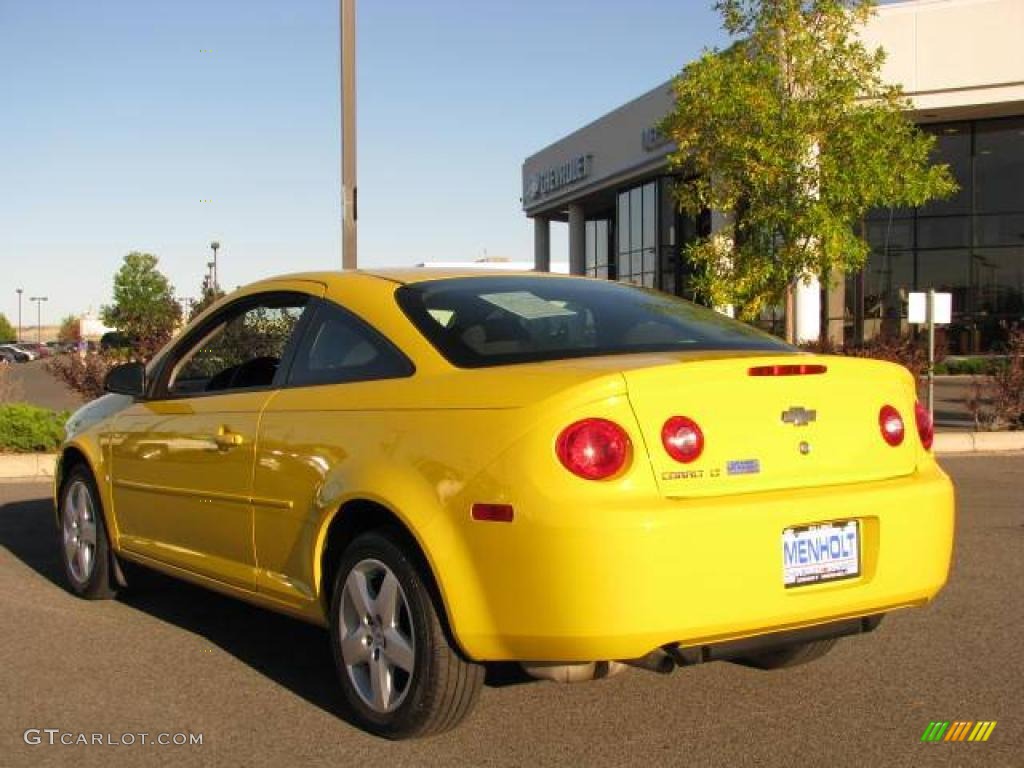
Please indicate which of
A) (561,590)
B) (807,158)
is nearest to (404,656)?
(561,590)

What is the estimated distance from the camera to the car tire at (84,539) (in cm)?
576

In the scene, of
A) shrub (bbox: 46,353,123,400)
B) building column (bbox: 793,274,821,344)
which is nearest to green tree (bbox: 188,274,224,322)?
shrub (bbox: 46,353,123,400)

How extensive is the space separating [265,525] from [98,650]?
1272 millimetres

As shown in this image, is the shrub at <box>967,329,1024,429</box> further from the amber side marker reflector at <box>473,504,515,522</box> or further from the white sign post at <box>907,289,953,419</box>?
the amber side marker reflector at <box>473,504,515,522</box>

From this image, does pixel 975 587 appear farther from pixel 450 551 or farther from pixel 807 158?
pixel 807 158

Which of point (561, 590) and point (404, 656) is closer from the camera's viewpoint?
point (561, 590)

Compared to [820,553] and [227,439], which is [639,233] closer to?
[227,439]

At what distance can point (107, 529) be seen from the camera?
5.62m

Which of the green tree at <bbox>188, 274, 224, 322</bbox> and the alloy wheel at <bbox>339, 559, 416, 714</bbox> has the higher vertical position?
the green tree at <bbox>188, 274, 224, 322</bbox>

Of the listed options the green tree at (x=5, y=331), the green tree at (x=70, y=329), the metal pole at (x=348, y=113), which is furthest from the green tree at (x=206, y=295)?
the green tree at (x=5, y=331)

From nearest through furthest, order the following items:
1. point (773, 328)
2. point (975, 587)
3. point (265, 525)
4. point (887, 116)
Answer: point (265, 525) → point (975, 587) → point (887, 116) → point (773, 328)

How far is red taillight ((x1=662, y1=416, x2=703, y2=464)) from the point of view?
3.37 m

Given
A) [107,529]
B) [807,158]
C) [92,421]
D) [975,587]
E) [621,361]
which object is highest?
[807,158]

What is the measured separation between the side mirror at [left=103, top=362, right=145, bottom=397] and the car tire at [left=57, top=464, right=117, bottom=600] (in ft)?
2.10
